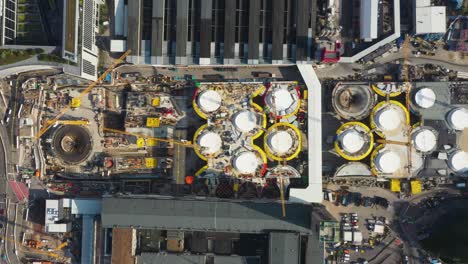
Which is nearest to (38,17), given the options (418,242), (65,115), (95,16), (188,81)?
(95,16)

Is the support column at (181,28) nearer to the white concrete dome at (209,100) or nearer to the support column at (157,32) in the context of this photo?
the support column at (157,32)

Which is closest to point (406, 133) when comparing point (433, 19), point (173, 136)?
point (433, 19)

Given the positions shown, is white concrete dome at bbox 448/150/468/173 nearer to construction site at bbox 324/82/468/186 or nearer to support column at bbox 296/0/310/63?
construction site at bbox 324/82/468/186

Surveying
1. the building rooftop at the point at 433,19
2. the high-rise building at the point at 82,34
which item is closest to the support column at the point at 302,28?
the building rooftop at the point at 433,19

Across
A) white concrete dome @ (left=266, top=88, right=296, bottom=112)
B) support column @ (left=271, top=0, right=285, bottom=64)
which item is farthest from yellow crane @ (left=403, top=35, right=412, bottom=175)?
support column @ (left=271, top=0, right=285, bottom=64)

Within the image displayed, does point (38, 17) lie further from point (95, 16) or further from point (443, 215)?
point (443, 215)
